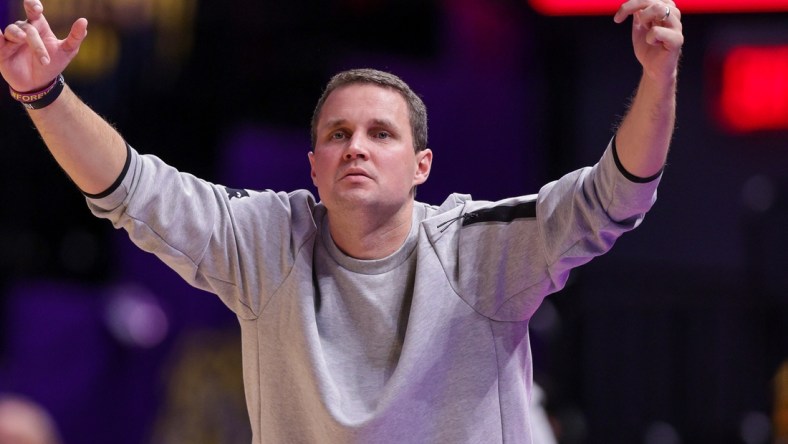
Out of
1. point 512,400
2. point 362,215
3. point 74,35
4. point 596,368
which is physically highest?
point 74,35

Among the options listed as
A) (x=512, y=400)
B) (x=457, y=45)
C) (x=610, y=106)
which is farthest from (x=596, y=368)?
(x=512, y=400)

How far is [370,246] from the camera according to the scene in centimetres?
263

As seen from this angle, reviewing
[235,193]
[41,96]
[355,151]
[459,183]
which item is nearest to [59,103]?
[41,96]

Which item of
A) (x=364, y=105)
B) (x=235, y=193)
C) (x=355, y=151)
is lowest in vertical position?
(x=235, y=193)

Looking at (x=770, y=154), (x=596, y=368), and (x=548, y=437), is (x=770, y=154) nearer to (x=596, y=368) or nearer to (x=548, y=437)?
(x=596, y=368)

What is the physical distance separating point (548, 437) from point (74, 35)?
2956mm

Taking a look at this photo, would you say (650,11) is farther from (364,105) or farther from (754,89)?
(754,89)

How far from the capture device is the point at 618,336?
7078 mm

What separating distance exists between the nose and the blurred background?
3810 millimetres

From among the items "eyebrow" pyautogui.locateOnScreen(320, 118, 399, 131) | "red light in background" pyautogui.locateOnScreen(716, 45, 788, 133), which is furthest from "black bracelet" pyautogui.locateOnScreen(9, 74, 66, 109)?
"red light in background" pyautogui.locateOnScreen(716, 45, 788, 133)

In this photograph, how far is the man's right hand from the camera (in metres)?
2.29

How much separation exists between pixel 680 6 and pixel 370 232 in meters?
4.47

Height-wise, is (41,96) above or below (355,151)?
above

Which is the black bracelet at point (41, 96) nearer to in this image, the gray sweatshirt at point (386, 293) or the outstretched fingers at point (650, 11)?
the gray sweatshirt at point (386, 293)
